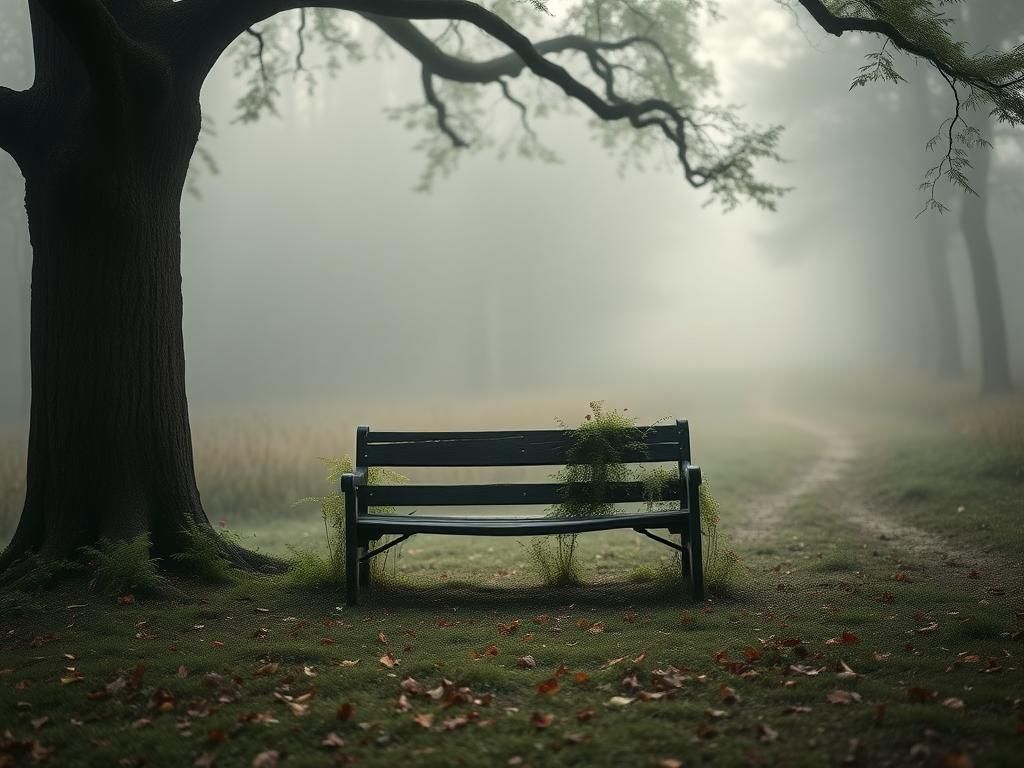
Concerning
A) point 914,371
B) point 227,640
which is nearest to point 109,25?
point 227,640

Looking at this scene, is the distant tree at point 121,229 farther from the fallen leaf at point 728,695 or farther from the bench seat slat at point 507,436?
the fallen leaf at point 728,695

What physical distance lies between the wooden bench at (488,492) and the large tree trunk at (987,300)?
1849 centimetres

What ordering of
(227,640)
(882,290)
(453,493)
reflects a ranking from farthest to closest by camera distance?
(882,290)
(453,493)
(227,640)

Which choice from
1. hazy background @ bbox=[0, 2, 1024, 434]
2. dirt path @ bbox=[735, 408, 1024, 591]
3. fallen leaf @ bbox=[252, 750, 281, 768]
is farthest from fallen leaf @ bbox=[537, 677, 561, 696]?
hazy background @ bbox=[0, 2, 1024, 434]

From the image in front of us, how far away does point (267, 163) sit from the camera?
54562 mm

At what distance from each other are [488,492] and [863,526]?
19.1 feet

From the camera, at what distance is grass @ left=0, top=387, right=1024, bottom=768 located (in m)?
3.72

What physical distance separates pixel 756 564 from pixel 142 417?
5510 millimetres

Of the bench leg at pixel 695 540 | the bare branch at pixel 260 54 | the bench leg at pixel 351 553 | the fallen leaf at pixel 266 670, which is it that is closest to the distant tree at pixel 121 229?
the bench leg at pixel 351 553

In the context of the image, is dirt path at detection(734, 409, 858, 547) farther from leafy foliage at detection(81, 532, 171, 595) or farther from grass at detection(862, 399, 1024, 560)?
leafy foliage at detection(81, 532, 171, 595)

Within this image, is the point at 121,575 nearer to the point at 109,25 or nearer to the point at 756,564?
the point at 109,25

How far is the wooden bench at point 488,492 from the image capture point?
6402 mm

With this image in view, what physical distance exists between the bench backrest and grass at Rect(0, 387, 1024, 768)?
30.1 inches

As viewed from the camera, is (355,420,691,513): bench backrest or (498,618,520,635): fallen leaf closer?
(498,618,520,635): fallen leaf
